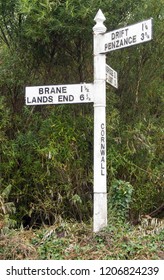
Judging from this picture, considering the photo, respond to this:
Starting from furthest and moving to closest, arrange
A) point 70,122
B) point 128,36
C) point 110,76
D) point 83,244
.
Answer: point 70,122, point 110,76, point 83,244, point 128,36

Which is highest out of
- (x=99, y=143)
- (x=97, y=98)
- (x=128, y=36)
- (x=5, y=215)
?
(x=128, y=36)

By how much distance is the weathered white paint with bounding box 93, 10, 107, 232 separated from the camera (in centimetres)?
579

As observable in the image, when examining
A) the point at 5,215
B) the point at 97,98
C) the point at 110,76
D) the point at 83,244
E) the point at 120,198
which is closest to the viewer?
the point at 83,244

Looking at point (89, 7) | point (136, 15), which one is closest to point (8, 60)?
point (89, 7)

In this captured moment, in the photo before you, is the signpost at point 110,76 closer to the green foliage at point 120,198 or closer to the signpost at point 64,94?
the signpost at point 64,94

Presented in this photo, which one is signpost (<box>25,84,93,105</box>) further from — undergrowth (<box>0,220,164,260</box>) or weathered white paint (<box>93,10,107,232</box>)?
undergrowth (<box>0,220,164,260</box>)

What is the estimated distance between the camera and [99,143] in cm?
582

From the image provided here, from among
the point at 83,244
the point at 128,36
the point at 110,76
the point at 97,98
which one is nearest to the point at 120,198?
the point at 83,244

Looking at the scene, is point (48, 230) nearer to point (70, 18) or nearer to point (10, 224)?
point (10, 224)

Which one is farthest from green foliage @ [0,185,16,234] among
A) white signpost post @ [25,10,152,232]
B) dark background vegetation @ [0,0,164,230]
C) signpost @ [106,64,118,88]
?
signpost @ [106,64,118,88]

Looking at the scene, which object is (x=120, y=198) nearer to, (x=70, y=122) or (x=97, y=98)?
(x=70, y=122)

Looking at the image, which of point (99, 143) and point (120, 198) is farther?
point (120, 198)

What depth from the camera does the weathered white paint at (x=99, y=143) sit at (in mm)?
5789
